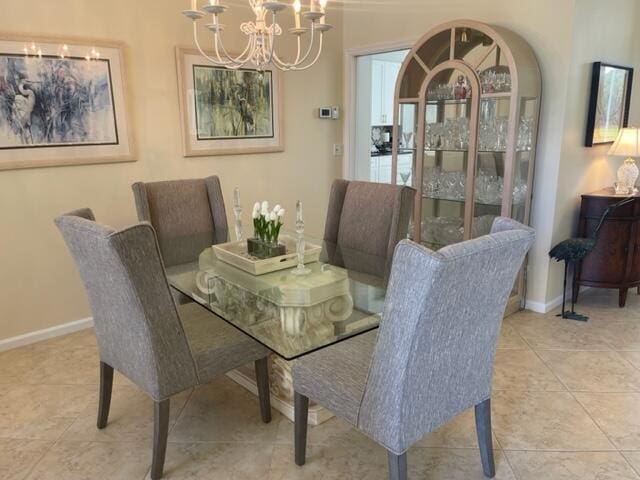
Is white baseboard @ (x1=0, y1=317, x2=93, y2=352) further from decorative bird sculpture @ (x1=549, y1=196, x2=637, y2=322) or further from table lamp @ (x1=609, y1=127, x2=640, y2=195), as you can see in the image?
table lamp @ (x1=609, y1=127, x2=640, y2=195)

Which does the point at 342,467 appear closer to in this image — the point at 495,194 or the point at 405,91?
the point at 495,194

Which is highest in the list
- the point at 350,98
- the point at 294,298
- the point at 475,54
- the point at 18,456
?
the point at 475,54

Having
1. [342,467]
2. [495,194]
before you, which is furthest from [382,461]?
[495,194]

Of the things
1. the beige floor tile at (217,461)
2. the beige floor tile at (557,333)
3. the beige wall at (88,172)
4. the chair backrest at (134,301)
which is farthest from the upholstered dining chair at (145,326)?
the beige floor tile at (557,333)

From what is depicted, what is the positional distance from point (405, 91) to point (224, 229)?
1.72 meters

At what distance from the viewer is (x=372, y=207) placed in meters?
2.84

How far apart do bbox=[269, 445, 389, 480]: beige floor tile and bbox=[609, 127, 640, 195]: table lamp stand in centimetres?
280

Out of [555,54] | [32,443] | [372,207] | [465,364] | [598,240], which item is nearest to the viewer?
[465,364]

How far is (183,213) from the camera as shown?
3113mm

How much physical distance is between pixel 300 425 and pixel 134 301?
2.68 feet

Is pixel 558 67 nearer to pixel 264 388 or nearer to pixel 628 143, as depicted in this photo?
pixel 628 143

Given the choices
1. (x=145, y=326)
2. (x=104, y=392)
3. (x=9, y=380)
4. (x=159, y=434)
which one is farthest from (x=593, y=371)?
(x=9, y=380)

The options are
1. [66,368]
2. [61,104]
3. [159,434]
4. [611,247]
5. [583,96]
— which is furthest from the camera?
[611,247]

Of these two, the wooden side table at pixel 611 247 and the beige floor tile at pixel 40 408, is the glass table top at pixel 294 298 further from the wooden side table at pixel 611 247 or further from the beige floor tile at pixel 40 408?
the wooden side table at pixel 611 247
